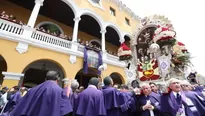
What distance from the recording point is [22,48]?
7.28m

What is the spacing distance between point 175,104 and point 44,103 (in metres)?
2.45

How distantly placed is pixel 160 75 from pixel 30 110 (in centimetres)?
466

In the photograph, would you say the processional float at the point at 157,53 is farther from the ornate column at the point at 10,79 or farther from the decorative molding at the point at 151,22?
the ornate column at the point at 10,79

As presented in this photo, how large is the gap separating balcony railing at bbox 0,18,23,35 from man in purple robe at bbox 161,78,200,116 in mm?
8242

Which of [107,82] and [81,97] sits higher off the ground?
[107,82]

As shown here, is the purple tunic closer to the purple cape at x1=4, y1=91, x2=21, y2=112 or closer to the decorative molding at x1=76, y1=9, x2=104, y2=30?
the purple cape at x1=4, y1=91, x2=21, y2=112

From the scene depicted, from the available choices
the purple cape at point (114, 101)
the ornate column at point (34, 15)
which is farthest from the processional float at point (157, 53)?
the ornate column at point (34, 15)

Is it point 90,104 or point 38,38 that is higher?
point 38,38

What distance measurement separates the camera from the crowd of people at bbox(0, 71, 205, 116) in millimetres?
2316

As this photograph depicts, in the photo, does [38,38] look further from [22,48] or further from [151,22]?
[151,22]

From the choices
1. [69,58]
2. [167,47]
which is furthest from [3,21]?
[167,47]

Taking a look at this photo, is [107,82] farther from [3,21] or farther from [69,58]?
[3,21]

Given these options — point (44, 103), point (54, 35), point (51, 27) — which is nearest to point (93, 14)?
point (51, 27)

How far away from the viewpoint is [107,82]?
128 inches
